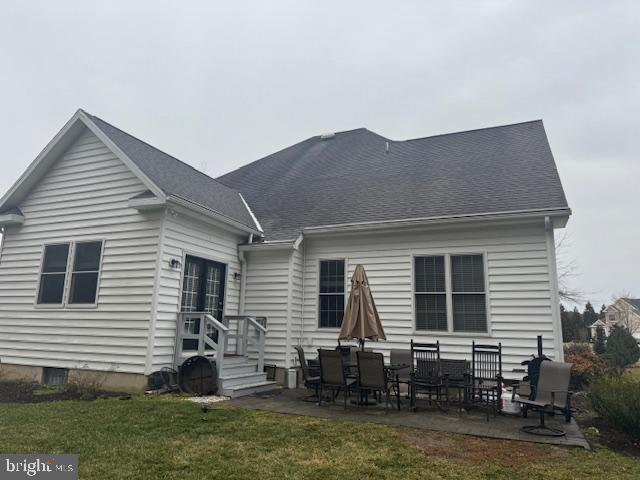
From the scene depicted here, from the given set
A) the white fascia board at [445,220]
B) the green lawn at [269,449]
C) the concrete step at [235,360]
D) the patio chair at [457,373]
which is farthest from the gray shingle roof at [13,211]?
the patio chair at [457,373]

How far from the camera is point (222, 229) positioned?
378 inches

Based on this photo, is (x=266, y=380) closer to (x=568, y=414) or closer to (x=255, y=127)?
(x=568, y=414)

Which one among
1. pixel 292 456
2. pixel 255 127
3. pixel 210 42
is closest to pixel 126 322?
pixel 292 456

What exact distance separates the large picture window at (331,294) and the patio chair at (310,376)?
1.86 metres

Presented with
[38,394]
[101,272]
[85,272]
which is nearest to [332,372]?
[101,272]

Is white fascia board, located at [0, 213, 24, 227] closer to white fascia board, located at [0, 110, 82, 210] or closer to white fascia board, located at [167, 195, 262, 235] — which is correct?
white fascia board, located at [0, 110, 82, 210]

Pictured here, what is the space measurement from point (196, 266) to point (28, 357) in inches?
165

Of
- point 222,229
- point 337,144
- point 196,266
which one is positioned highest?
point 337,144

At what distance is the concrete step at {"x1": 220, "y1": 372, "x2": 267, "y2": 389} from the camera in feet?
25.1

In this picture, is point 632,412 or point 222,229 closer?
point 632,412

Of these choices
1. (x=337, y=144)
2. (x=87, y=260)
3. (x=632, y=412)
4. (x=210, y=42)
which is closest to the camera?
(x=632, y=412)

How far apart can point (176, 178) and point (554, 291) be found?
27.3ft

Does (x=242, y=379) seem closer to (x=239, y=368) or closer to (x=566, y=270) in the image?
(x=239, y=368)

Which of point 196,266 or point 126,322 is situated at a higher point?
point 196,266
